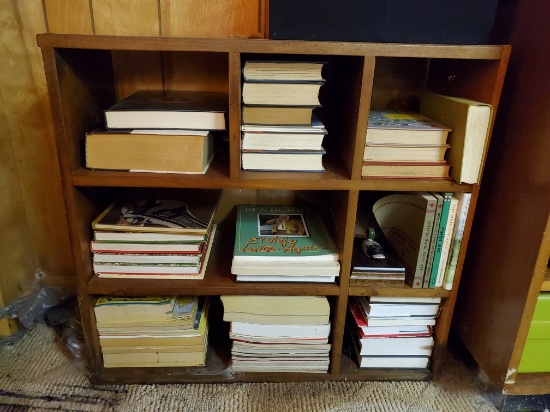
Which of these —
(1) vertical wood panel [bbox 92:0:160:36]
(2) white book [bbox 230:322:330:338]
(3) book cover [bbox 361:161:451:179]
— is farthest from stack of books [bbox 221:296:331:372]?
(1) vertical wood panel [bbox 92:0:160:36]

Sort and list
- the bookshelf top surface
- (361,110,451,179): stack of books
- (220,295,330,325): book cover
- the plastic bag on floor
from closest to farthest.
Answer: the bookshelf top surface < (361,110,451,179): stack of books < (220,295,330,325): book cover < the plastic bag on floor

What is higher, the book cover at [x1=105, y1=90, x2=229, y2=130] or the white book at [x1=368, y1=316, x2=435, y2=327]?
the book cover at [x1=105, y1=90, x2=229, y2=130]

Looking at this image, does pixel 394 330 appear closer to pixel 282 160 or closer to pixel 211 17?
pixel 282 160

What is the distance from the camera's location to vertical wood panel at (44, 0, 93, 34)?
0.98 meters

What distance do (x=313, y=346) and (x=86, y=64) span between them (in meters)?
0.80

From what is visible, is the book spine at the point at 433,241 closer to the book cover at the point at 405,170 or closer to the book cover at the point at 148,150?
the book cover at the point at 405,170

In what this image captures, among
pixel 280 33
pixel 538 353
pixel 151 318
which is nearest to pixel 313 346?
pixel 151 318

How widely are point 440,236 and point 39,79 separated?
3.30 feet

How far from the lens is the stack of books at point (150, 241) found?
91 cm

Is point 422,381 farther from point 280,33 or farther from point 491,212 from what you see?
point 280,33

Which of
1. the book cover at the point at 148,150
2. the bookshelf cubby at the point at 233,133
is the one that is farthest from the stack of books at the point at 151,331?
the book cover at the point at 148,150

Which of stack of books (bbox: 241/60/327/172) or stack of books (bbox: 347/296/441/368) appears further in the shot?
stack of books (bbox: 347/296/441/368)

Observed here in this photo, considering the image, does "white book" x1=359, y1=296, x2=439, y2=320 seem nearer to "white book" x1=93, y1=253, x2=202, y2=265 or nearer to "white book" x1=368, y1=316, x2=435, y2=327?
"white book" x1=368, y1=316, x2=435, y2=327

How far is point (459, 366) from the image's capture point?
1.09 metres
